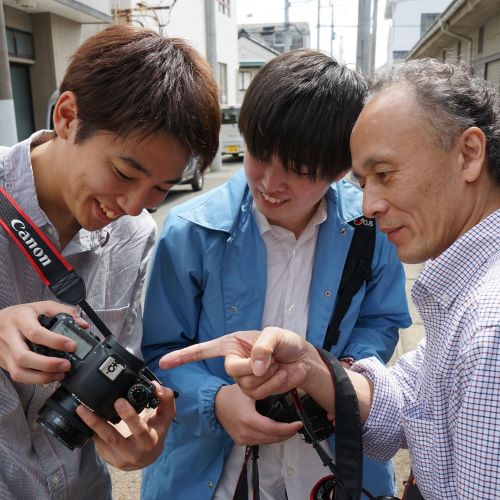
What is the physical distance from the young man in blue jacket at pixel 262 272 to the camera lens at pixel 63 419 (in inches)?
14.4

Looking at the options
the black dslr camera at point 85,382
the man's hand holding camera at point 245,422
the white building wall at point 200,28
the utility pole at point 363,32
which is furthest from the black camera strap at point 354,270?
the utility pole at point 363,32

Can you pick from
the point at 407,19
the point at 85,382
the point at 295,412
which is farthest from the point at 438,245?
the point at 407,19

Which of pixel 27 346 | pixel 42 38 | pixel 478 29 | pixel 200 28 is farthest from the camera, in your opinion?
pixel 200 28

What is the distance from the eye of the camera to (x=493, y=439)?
105 centimetres

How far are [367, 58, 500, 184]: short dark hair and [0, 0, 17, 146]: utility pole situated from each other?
15.4ft

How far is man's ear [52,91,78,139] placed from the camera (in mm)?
1574

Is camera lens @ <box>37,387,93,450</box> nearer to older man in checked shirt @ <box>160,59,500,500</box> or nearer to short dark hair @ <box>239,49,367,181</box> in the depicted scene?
older man in checked shirt @ <box>160,59,500,500</box>

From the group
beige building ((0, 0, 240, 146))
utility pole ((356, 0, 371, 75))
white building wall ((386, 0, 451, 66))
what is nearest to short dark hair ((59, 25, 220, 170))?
beige building ((0, 0, 240, 146))

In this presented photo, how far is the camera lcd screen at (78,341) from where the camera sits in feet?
4.32

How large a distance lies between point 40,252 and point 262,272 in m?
0.66

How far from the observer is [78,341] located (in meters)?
1.34

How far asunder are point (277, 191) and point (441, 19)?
11.6 meters

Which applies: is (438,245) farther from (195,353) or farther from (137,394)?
(137,394)

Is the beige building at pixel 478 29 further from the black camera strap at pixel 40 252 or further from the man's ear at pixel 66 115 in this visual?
the black camera strap at pixel 40 252
